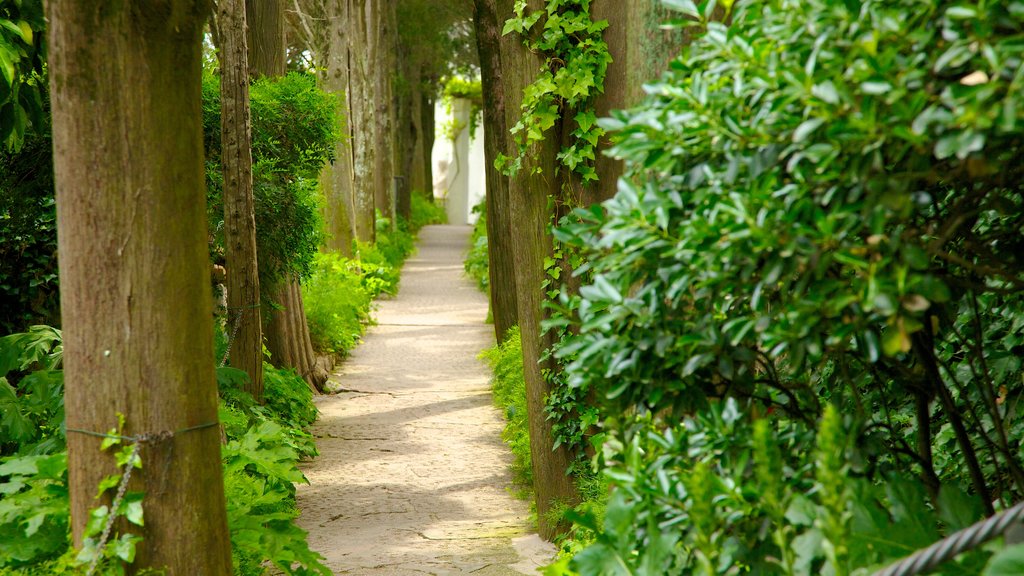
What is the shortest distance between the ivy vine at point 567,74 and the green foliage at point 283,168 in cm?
348

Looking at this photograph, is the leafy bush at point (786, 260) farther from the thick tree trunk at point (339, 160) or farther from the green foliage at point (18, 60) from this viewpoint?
the thick tree trunk at point (339, 160)

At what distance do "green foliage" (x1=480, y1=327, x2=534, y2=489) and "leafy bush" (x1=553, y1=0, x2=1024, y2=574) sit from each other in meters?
4.59

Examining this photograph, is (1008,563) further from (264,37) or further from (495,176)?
(264,37)

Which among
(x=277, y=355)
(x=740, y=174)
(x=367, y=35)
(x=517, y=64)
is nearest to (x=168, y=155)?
(x=740, y=174)

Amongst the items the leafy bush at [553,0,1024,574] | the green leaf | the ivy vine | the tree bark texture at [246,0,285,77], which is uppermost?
the tree bark texture at [246,0,285,77]

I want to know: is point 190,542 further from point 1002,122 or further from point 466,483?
point 466,483

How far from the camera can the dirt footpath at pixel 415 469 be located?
6031 mm

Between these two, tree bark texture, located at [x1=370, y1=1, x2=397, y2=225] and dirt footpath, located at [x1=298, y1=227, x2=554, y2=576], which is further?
tree bark texture, located at [x1=370, y1=1, x2=397, y2=225]

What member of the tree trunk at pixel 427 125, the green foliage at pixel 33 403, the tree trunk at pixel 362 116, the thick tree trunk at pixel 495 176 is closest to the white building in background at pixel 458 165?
the tree trunk at pixel 427 125

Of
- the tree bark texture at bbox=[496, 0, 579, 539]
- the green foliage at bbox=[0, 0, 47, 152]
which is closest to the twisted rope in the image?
the tree bark texture at bbox=[496, 0, 579, 539]

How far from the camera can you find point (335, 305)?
13.2 meters

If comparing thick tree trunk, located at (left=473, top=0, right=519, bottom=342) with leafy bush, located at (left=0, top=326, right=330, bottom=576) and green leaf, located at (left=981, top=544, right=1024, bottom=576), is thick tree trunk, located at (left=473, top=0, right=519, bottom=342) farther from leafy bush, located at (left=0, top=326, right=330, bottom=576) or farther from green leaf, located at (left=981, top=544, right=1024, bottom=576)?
green leaf, located at (left=981, top=544, right=1024, bottom=576)

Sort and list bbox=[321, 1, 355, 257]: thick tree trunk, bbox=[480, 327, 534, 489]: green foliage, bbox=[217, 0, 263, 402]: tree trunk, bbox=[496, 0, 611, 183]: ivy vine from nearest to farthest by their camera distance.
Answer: bbox=[496, 0, 611, 183]: ivy vine, bbox=[217, 0, 263, 402]: tree trunk, bbox=[480, 327, 534, 489]: green foliage, bbox=[321, 1, 355, 257]: thick tree trunk

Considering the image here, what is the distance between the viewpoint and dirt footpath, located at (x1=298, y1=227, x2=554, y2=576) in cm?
603
